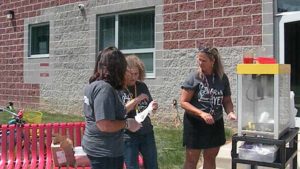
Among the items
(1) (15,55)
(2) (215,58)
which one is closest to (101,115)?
(2) (215,58)

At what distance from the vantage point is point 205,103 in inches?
184

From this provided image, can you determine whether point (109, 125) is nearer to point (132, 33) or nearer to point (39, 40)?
point (132, 33)

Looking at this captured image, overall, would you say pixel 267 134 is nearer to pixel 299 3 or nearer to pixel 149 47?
pixel 299 3

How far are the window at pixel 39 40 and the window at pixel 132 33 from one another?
2739mm

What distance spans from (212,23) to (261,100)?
5.23 meters

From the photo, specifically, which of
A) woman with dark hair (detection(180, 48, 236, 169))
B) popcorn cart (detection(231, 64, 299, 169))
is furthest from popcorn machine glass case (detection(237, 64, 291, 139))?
woman with dark hair (detection(180, 48, 236, 169))

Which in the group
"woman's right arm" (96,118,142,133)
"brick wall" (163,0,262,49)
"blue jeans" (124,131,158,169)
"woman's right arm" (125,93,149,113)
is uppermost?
"brick wall" (163,0,262,49)

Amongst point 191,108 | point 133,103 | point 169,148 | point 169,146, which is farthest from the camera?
point 169,146

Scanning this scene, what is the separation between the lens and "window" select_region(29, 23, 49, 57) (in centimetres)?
1415

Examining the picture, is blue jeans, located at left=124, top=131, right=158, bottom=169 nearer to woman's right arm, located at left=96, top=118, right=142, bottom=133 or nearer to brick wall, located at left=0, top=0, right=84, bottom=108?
woman's right arm, located at left=96, top=118, right=142, bottom=133

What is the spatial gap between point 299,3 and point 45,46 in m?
8.29

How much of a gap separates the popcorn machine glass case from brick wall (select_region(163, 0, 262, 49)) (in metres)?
4.39

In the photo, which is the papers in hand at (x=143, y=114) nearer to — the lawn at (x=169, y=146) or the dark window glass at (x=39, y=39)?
the lawn at (x=169, y=146)

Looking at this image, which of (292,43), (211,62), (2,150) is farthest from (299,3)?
(2,150)
